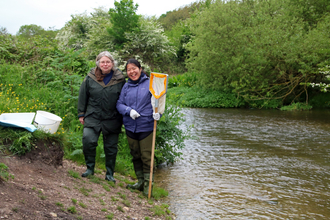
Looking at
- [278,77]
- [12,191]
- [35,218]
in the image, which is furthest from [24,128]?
[278,77]

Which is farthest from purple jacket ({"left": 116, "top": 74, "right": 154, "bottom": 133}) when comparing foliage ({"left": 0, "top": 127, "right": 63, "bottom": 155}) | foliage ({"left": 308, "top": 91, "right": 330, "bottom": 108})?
foliage ({"left": 308, "top": 91, "right": 330, "bottom": 108})

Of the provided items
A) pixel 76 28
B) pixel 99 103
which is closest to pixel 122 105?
pixel 99 103

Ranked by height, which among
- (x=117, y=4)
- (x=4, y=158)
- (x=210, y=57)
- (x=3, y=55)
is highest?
(x=117, y=4)

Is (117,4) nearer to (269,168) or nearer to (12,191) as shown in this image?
(269,168)

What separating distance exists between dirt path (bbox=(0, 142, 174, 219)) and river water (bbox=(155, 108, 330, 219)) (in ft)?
2.91

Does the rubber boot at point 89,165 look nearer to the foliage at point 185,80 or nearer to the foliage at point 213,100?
the foliage at point 213,100

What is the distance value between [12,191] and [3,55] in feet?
23.2

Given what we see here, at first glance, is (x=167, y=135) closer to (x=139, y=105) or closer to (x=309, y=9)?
(x=139, y=105)

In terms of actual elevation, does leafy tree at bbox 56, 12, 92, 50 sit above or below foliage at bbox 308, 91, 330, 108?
above

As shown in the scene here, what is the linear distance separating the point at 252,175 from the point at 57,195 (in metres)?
4.26

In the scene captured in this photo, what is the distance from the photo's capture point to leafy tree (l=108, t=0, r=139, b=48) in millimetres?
26312

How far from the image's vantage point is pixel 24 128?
418 centimetres

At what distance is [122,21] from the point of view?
26531 millimetres

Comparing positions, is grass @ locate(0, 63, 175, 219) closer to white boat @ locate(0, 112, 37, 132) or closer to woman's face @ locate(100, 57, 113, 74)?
white boat @ locate(0, 112, 37, 132)
